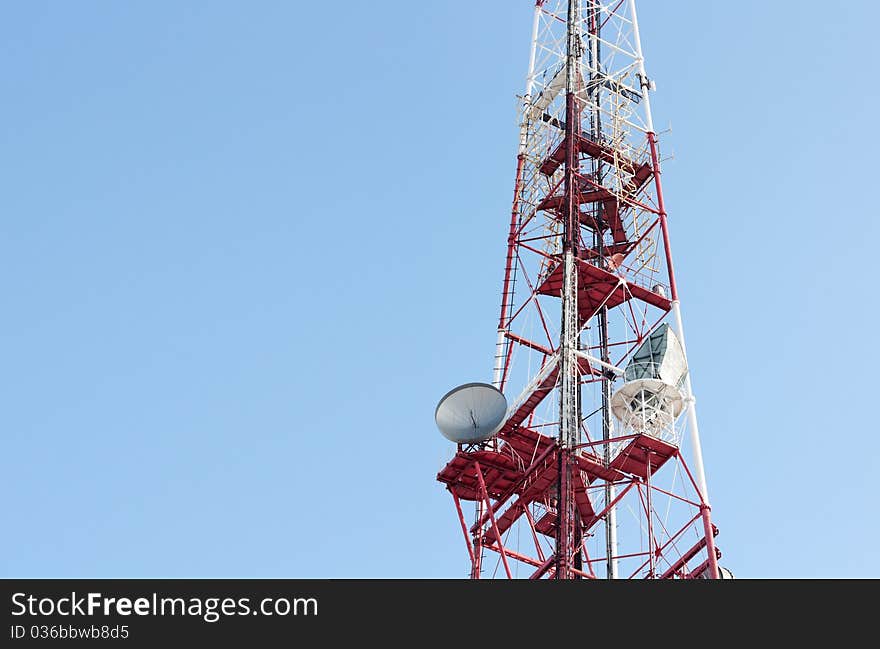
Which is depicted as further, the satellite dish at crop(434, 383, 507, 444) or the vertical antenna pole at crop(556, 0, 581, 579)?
the satellite dish at crop(434, 383, 507, 444)

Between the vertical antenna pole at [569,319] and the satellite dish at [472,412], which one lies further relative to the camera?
the satellite dish at [472,412]

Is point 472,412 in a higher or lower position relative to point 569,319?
lower

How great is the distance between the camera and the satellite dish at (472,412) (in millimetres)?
58594

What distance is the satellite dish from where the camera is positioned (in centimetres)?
5859

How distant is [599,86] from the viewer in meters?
72.4

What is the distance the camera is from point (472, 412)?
58781mm

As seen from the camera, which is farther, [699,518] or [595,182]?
[595,182]

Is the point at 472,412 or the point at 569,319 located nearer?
the point at 472,412

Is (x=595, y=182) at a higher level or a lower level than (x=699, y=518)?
higher
